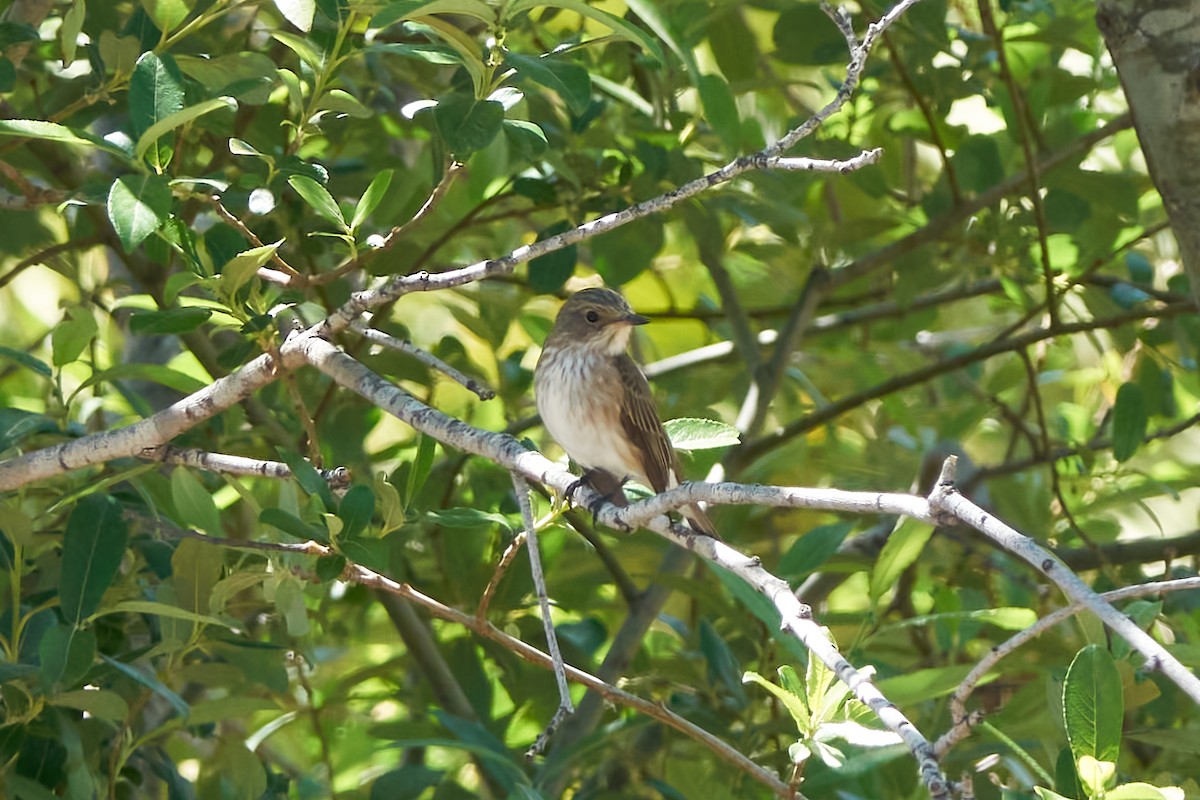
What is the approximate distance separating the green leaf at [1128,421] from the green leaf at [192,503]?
3.02 metres

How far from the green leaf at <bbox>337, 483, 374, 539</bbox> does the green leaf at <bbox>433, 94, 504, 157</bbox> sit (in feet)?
2.56

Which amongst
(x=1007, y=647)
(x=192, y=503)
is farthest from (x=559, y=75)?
(x=1007, y=647)

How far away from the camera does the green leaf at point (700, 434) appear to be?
3297 mm

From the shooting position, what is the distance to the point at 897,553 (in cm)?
378

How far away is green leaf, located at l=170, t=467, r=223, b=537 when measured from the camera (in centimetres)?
351

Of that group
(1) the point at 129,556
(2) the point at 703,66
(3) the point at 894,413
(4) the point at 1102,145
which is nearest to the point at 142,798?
(1) the point at 129,556

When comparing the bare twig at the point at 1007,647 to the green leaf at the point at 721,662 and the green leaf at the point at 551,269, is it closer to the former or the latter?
the green leaf at the point at 721,662

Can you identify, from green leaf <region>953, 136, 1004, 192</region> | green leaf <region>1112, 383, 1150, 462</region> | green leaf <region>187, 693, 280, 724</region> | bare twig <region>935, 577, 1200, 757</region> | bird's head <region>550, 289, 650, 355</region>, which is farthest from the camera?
bird's head <region>550, 289, 650, 355</region>

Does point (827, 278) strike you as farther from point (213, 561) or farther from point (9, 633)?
point (9, 633)

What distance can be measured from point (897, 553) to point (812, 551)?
31 cm

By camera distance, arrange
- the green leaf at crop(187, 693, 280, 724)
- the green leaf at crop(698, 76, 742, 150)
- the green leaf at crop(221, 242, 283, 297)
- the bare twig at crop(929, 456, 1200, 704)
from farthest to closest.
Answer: the green leaf at crop(698, 76, 742, 150)
the green leaf at crop(187, 693, 280, 724)
the green leaf at crop(221, 242, 283, 297)
the bare twig at crop(929, 456, 1200, 704)

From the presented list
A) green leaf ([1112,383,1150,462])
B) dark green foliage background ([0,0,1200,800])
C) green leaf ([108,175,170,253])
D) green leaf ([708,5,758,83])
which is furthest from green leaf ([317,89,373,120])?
green leaf ([1112,383,1150,462])

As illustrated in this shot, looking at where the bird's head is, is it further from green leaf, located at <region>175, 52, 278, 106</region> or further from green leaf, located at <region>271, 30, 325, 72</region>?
green leaf, located at <region>271, 30, 325, 72</region>

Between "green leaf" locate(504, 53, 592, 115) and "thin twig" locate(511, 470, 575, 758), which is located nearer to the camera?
"thin twig" locate(511, 470, 575, 758)
